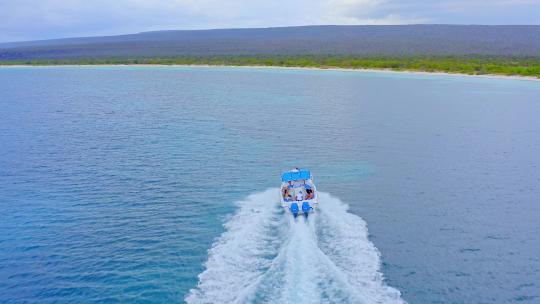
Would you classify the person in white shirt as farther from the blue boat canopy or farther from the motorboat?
the blue boat canopy

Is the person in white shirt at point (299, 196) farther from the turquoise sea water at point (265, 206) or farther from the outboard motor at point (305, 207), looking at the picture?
the turquoise sea water at point (265, 206)

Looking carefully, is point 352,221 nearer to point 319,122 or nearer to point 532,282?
point 532,282

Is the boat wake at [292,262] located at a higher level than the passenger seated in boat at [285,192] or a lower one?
lower

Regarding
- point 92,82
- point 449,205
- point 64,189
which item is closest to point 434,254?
point 449,205

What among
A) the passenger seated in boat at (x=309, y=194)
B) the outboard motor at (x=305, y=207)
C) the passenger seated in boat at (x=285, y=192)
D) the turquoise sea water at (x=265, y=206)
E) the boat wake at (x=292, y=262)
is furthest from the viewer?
the passenger seated in boat at (x=285, y=192)

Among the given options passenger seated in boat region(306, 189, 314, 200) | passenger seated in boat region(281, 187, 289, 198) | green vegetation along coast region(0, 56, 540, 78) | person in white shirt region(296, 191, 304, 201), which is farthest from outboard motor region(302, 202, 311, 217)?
green vegetation along coast region(0, 56, 540, 78)

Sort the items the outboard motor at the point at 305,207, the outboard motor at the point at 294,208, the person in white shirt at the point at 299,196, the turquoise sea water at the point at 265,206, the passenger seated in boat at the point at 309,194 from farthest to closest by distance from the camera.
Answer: the passenger seated in boat at the point at 309,194
the person in white shirt at the point at 299,196
the outboard motor at the point at 305,207
the outboard motor at the point at 294,208
the turquoise sea water at the point at 265,206

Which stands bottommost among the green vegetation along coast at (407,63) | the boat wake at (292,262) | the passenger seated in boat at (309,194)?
the boat wake at (292,262)

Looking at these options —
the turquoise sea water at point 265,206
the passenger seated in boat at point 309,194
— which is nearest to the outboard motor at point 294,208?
the turquoise sea water at point 265,206
